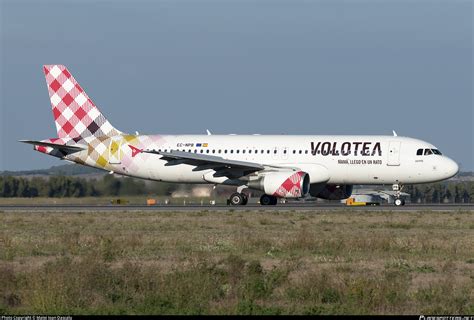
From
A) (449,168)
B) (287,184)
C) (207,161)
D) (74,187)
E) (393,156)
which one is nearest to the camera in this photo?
(287,184)

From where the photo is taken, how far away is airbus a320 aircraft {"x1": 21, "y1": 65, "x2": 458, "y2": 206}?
51594 millimetres

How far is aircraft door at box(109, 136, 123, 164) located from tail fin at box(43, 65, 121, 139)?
2.79 ft

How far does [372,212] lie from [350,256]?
19.9 meters

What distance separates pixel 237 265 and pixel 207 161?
3199 centimetres

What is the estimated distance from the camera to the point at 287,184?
50.7 meters

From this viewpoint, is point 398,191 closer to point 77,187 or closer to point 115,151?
point 115,151

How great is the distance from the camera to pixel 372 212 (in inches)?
1769

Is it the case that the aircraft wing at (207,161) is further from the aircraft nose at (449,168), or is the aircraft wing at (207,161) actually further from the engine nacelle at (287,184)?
the aircraft nose at (449,168)

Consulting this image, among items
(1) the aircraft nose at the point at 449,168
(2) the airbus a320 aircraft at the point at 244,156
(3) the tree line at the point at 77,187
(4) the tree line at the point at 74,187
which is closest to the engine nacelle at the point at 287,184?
(2) the airbus a320 aircraft at the point at 244,156

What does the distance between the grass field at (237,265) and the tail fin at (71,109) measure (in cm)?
1536

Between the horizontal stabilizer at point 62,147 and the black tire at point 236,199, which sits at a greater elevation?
the horizontal stabilizer at point 62,147

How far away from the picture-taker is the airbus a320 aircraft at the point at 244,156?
2031 inches

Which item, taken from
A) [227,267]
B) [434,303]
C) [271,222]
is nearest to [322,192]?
[271,222]

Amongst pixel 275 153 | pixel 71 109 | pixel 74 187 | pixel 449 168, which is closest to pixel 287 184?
pixel 275 153
